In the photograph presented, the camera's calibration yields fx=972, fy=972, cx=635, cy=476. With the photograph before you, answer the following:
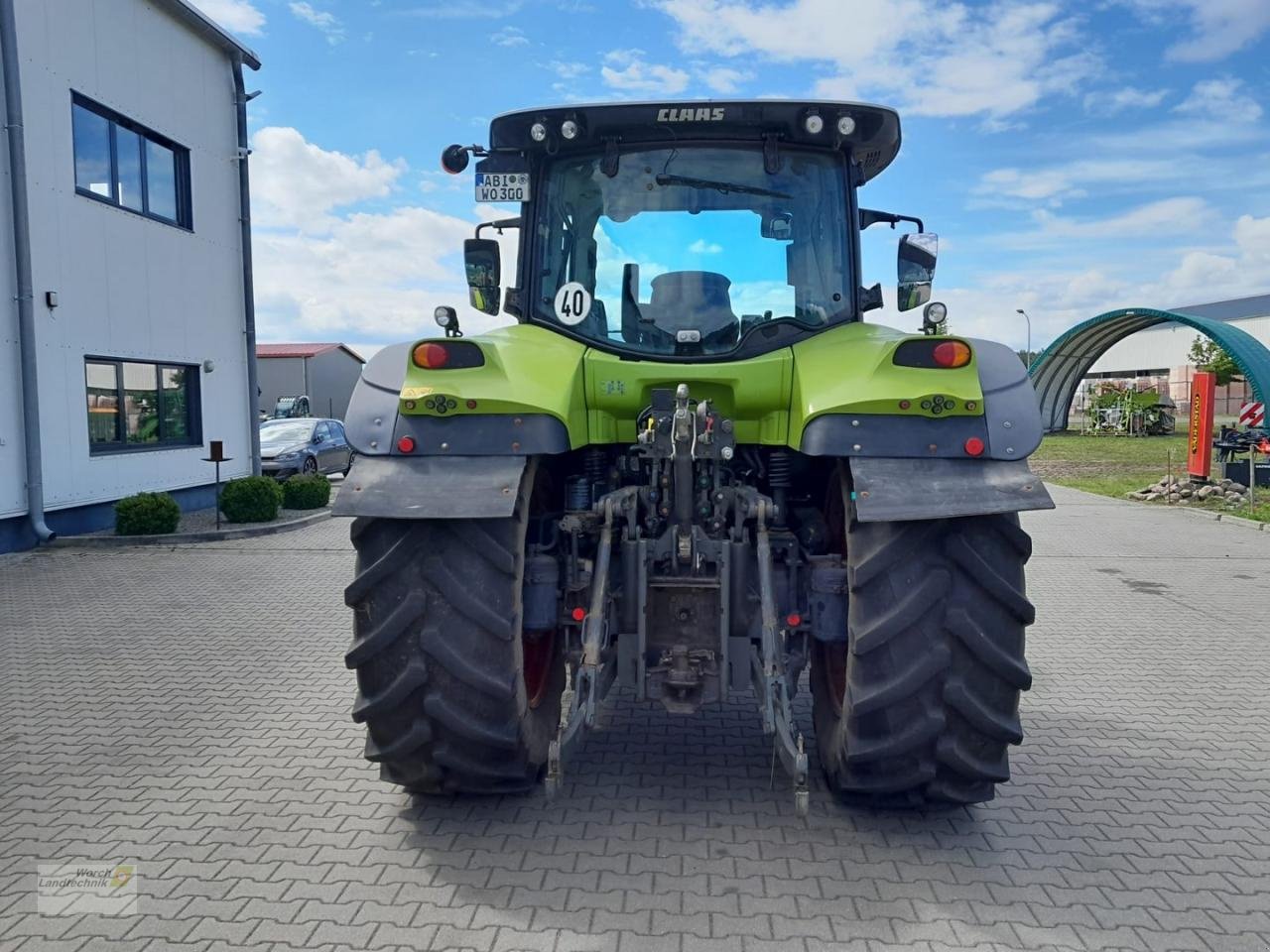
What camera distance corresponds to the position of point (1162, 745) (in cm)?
478

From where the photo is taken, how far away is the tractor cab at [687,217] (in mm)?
4191

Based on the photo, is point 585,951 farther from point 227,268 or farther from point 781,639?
point 227,268

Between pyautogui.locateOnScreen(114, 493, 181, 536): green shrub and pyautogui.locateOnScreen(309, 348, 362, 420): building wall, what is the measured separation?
27390mm

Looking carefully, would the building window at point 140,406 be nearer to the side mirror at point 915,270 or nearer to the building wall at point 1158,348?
the side mirror at point 915,270

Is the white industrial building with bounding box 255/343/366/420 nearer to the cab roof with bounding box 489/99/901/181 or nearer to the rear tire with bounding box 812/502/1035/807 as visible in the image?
the cab roof with bounding box 489/99/901/181

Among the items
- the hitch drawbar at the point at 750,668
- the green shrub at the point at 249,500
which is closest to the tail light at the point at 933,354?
the hitch drawbar at the point at 750,668

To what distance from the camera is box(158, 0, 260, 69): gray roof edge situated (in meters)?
13.6

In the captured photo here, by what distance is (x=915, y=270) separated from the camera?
4715mm

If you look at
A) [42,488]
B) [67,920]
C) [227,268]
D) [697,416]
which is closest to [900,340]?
[697,416]

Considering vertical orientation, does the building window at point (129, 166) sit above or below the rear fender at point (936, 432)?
above

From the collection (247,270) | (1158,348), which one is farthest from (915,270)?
(1158,348)

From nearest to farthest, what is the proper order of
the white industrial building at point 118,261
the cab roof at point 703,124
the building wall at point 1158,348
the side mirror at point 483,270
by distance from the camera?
the cab roof at point 703,124
the side mirror at point 483,270
the white industrial building at point 118,261
the building wall at point 1158,348

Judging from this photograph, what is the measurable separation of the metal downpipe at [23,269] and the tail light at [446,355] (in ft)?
30.8

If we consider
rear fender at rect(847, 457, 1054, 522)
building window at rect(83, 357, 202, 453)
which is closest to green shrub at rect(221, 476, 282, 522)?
building window at rect(83, 357, 202, 453)
